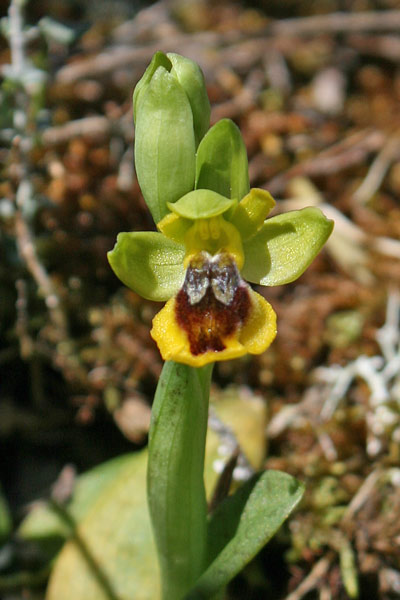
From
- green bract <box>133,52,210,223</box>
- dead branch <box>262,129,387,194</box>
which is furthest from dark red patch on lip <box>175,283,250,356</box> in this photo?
dead branch <box>262,129,387,194</box>

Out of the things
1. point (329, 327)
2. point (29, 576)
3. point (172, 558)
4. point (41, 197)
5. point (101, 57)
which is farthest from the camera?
point (101, 57)

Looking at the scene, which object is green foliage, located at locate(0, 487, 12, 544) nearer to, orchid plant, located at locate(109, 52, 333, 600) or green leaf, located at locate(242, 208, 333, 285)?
orchid plant, located at locate(109, 52, 333, 600)

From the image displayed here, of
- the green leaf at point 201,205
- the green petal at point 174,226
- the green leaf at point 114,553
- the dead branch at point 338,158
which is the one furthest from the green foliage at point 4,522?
the dead branch at point 338,158

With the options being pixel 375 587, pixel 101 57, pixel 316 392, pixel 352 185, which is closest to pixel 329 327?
pixel 316 392

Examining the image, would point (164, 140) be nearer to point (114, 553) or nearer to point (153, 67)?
point (153, 67)

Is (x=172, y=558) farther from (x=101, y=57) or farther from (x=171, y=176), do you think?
(x=101, y=57)

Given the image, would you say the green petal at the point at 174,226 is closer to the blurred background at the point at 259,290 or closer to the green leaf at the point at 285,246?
the green leaf at the point at 285,246
